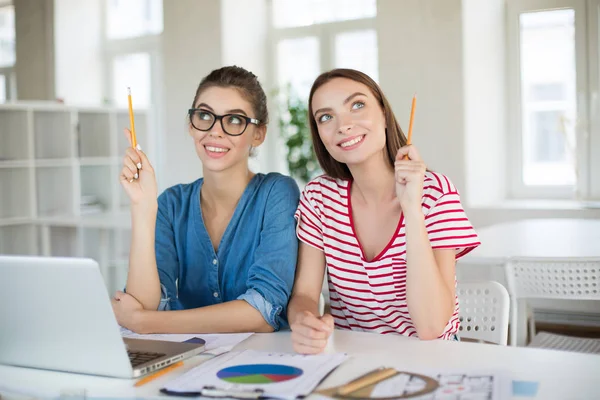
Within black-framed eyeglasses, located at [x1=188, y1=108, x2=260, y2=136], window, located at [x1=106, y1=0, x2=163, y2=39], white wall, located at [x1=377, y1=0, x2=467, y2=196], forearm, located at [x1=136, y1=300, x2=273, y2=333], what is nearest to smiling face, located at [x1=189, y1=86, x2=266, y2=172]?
black-framed eyeglasses, located at [x1=188, y1=108, x2=260, y2=136]

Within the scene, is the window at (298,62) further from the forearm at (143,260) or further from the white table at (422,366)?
the white table at (422,366)

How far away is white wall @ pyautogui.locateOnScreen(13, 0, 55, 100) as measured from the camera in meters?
7.09

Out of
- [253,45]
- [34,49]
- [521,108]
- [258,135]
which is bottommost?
[258,135]

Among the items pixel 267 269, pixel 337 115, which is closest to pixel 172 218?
pixel 267 269

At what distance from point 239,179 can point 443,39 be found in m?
3.20

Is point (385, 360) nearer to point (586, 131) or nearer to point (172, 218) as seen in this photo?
point (172, 218)

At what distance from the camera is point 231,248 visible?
6.07 feet

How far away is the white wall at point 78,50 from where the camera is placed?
6988 millimetres

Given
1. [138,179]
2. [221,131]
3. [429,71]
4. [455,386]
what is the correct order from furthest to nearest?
[429,71] → [221,131] → [138,179] → [455,386]

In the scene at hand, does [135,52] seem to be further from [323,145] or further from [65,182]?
[323,145]

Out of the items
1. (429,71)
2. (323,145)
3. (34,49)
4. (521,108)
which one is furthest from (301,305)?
(34,49)

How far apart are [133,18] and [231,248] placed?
5.57 meters

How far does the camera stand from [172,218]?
194cm

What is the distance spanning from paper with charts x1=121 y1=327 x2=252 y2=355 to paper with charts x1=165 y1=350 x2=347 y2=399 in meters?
Result: 0.11
